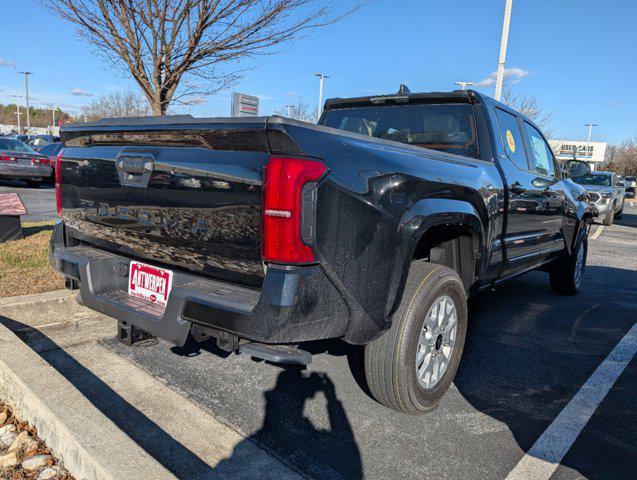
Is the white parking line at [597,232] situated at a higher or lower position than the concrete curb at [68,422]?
lower

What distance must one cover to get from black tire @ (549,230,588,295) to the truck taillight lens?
4601 millimetres

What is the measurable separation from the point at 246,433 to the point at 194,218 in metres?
1.15

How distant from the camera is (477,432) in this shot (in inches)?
111

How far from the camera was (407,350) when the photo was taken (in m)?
2.64

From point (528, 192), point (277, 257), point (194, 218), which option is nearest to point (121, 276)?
point (194, 218)

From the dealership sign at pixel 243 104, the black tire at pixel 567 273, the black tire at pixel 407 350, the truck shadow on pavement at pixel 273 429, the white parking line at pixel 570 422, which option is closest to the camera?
the truck shadow on pavement at pixel 273 429

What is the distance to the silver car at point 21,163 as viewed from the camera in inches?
576

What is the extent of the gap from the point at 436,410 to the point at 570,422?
75 centimetres

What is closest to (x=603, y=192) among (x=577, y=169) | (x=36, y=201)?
(x=577, y=169)

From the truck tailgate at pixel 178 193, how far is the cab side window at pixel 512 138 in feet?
8.40

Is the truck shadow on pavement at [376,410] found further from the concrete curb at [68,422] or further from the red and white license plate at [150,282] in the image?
the red and white license plate at [150,282]

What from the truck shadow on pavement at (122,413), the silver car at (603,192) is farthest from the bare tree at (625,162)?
the truck shadow on pavement at (122,413)

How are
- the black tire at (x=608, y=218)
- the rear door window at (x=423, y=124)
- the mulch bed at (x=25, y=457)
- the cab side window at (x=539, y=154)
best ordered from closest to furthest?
the mulch bed at (x=25, y=457) → the rear door window at (x=423, y=124) → the cab side window at (x=539, y=154) → the black tire at (x=608, y=218)

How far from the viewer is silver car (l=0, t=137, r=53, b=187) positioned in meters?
14.6
